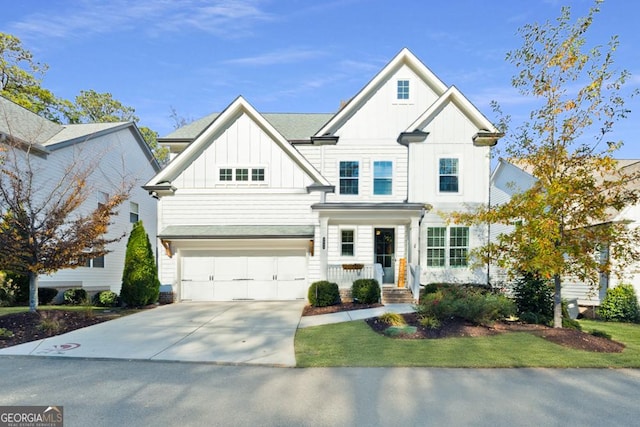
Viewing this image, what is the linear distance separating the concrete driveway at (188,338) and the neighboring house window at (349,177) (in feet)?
19.7

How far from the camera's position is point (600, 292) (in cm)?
1465

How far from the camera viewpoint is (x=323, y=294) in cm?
1338

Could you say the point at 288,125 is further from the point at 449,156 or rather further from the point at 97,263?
the point at 97,263

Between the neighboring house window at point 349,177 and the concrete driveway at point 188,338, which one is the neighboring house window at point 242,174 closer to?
the neighboring house window at point 349,177

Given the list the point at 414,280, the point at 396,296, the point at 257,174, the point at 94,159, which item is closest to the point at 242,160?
the point at 257,174

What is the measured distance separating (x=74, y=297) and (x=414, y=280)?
43.6ft

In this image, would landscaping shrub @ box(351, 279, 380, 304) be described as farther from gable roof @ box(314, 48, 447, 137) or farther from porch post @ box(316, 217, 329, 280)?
gable roof @ box(314, 48, 447, 137)

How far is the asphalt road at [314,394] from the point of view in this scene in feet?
15.3

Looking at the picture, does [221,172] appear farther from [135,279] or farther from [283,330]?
[283,330]

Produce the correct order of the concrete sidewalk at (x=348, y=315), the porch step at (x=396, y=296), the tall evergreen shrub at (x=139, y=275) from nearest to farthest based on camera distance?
1. the concrete sidewalk at (x=348, y=315)
2. the tall evergreen shrub at (x=139, y=275)
3. the porch step at (x=396, y=296)

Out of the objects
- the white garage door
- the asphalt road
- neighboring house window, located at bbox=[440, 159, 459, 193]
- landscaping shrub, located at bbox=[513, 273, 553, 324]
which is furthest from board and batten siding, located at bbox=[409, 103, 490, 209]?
the asphalt road

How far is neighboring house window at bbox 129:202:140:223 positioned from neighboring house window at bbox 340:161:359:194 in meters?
12.0

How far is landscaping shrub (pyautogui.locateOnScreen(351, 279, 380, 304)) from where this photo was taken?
1355 centimetres

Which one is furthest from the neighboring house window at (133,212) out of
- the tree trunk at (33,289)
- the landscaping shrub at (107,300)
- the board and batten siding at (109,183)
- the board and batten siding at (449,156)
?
the board and batten siding at (449,156)
